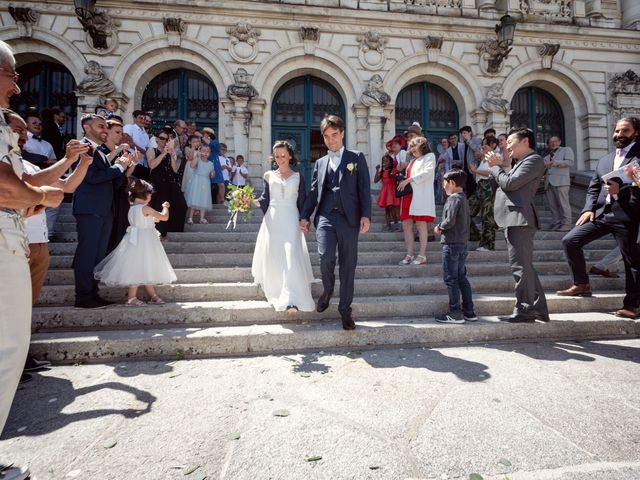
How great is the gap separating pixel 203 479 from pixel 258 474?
0.30 metres

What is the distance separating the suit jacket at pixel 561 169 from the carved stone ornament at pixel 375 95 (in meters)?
5.51

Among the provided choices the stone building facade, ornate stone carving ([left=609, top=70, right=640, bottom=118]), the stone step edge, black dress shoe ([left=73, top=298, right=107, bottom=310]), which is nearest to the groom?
the stone step edge

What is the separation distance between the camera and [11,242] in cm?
182

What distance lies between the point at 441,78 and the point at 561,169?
5.95 meters

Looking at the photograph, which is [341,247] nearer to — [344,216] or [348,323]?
[344,216]

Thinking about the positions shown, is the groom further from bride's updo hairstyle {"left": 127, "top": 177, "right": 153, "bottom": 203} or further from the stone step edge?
bride's updo hairstyle {"left": 127, "top": 177, "right": 153, "bottom": 203}

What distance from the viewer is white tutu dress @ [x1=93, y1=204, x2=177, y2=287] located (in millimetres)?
4375

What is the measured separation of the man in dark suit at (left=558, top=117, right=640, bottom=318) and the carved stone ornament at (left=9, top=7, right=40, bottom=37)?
15.0 m

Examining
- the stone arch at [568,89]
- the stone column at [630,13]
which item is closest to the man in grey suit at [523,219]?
the stone arch at [568,89]

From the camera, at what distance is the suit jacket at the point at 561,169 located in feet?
27.4

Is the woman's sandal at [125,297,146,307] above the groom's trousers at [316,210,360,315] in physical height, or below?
below

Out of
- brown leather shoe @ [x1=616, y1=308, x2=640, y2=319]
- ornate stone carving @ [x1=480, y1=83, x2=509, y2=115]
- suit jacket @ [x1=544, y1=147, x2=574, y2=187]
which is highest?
ornate stone carving @ [x1=480, y1=83, x2=509, y2=115]

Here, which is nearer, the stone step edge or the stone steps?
the stone step edge

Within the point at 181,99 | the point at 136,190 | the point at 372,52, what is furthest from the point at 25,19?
the point at 372,52
